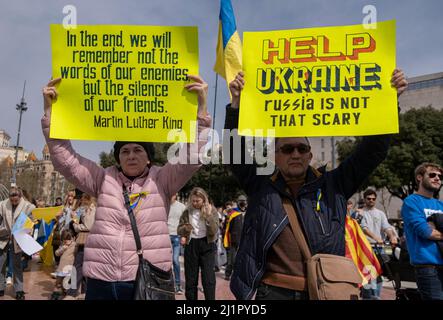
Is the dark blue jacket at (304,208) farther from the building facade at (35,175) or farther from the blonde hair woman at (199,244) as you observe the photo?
the building facade at (35,175)

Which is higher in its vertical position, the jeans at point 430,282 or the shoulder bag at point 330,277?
the shoulder bag at point 330,277

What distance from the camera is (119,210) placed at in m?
2.71


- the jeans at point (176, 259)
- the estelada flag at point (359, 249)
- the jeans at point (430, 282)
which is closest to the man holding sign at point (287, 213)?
the estelada flag at point (359, 249)

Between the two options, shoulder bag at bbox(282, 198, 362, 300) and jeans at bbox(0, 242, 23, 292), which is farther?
jeans at bbox(0, 242, 23, 292)

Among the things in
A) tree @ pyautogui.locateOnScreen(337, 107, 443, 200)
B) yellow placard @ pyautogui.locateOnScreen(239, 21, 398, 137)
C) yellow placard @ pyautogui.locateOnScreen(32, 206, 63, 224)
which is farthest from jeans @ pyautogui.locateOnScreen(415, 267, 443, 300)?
tree @ pyautogui.locateOnScreen(337, 107, 443, 200)

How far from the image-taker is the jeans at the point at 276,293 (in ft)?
7.79

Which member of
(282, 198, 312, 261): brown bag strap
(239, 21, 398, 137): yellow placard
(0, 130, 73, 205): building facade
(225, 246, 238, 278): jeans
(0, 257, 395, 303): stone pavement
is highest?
(0, 130, 73, 205): building facade

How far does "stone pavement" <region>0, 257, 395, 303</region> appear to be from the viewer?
7.16 meters

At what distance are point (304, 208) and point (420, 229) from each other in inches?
82.2

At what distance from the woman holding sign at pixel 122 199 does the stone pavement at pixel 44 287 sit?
4456 millimetres

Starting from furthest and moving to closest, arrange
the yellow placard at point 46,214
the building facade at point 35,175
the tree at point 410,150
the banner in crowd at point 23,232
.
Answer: the building facade at point 35,175
the tree at point 410,150
the yellow placard at point 46,214
the banner in crowd at point 23,232

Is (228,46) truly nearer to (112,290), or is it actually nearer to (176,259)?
(112,290)

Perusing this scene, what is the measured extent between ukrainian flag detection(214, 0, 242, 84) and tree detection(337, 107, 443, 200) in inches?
1268

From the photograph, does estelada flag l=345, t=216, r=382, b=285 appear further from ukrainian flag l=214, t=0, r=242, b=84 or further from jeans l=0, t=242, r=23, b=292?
jeans l=0, t=242, r=23, b=292
